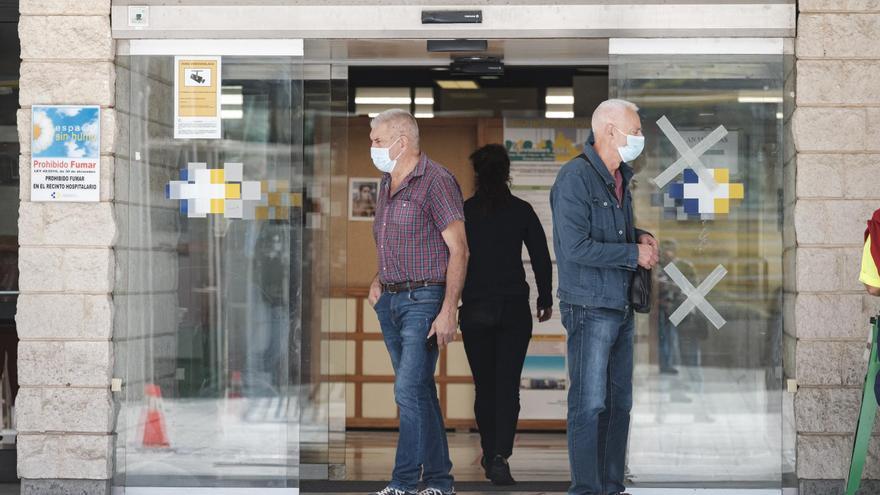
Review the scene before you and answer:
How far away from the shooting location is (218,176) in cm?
694

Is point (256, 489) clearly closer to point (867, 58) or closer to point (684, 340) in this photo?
point (684, 340)

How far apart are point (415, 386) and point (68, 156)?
2061 millimetres

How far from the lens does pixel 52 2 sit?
6836 millimetres

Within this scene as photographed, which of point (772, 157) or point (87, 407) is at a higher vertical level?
point (772, 157)

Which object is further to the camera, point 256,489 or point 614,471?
point 256,489

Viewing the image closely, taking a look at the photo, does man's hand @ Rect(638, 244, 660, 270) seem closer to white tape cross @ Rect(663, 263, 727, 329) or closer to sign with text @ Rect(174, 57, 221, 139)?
white tape cross @ Rect(663, 263, 727, 329)

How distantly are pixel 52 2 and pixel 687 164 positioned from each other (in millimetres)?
3188

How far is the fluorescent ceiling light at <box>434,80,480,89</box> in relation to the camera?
9736 mm

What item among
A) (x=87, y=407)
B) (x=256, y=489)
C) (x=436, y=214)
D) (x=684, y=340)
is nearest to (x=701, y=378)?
(x=684, y=340)

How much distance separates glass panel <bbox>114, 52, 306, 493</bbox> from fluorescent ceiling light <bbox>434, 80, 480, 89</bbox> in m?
2.93

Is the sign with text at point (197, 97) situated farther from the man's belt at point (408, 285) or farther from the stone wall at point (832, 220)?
the stone wall at point (832, 220)

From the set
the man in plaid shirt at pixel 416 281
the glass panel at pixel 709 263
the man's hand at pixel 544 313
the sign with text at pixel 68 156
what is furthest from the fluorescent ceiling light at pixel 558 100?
the sign with text at pixel 68 156

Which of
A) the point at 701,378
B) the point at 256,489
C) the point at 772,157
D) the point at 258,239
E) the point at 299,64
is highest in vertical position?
the point at 299,64

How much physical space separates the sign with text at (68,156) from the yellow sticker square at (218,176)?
1.80 ft
